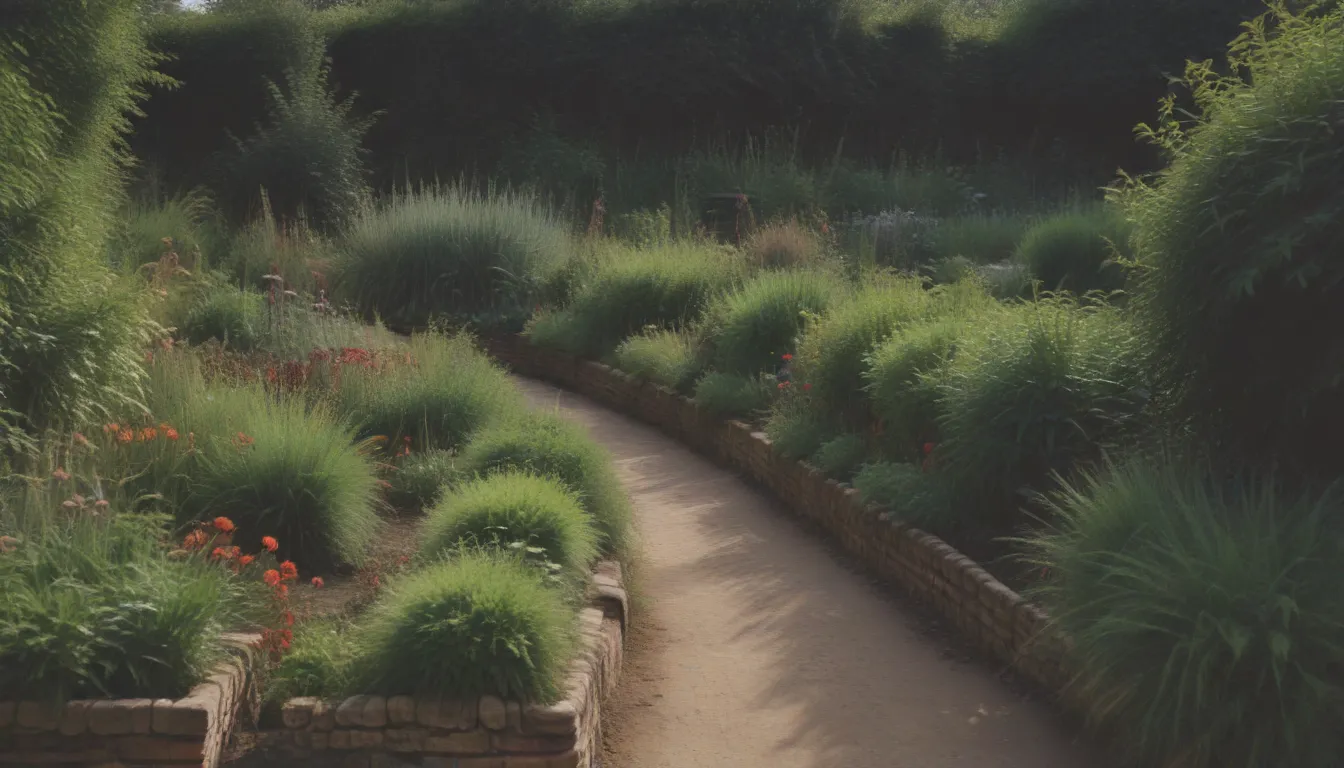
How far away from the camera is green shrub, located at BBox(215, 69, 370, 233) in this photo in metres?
16.0

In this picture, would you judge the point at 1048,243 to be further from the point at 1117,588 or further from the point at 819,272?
the point at 1117,588

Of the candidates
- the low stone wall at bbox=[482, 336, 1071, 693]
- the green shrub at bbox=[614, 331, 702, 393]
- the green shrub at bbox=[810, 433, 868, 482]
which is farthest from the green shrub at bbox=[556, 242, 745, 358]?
the green shrub at bbox=[810, 433, 868, 482]

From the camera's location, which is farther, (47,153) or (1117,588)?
(47,153)

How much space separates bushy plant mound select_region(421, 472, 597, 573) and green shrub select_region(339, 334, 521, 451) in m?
1.63

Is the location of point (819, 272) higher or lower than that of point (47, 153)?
lower

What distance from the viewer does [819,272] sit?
1103cm

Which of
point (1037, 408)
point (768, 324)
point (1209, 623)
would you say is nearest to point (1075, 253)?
point (768, 324)

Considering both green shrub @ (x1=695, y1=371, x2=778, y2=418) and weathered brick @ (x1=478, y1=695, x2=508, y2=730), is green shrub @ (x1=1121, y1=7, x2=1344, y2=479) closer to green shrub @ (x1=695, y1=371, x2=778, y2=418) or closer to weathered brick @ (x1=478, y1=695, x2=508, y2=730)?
weathered brick @ (x1=478, y1=695, x2=508, y2=730)

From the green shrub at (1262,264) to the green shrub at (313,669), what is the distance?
3.54 meters

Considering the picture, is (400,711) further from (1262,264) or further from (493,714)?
(1262,264)

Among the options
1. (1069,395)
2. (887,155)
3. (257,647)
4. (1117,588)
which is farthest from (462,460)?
(887,155)

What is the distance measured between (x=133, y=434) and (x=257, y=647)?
1.72m

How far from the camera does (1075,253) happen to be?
1222 centimetres

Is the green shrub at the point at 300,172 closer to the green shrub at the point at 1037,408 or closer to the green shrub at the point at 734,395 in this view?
the green shrub at the point at 734,395
